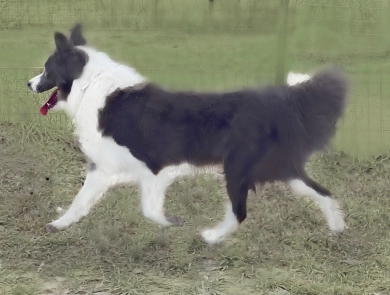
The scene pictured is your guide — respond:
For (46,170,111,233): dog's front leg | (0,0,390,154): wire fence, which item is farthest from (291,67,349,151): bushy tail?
(0,0,390,154): wire fence

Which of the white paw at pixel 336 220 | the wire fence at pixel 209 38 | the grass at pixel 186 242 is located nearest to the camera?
the grass at pixel 186 242

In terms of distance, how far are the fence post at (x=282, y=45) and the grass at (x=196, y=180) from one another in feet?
0.49

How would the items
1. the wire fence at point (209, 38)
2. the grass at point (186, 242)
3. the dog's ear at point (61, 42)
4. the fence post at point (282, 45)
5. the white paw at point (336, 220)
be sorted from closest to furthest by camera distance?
the grass at point (186, 242) → the dog's ear at point (61, 42) → the white paw at point (336, 220) → the fence post at point (282, 45) → the wire fence at point (209, 38)

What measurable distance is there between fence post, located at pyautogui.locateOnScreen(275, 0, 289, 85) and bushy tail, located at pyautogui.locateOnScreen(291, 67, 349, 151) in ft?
6.24

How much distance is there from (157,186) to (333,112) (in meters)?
1.29

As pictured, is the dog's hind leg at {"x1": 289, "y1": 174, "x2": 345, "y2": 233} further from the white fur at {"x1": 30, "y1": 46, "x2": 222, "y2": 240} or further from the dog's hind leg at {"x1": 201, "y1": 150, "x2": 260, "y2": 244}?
the white fur at {"x1": 30, "y1": 46, "x2": 222, "y2": 240}

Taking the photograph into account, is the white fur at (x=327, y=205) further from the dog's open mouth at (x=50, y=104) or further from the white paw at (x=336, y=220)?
the dog's open mouth at (x=50, y=104)

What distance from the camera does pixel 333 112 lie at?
3.55m

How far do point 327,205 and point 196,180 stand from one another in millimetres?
1348

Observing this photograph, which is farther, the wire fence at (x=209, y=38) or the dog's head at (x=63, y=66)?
the wire fence at (x=209, y=38)

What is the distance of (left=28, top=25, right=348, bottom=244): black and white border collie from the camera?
11.4 ft

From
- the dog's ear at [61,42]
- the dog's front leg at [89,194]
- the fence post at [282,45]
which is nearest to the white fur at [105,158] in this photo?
the dog's front leg at [89,194]

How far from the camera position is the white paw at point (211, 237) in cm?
369

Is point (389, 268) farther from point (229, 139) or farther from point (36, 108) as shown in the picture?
point (36, 108)
